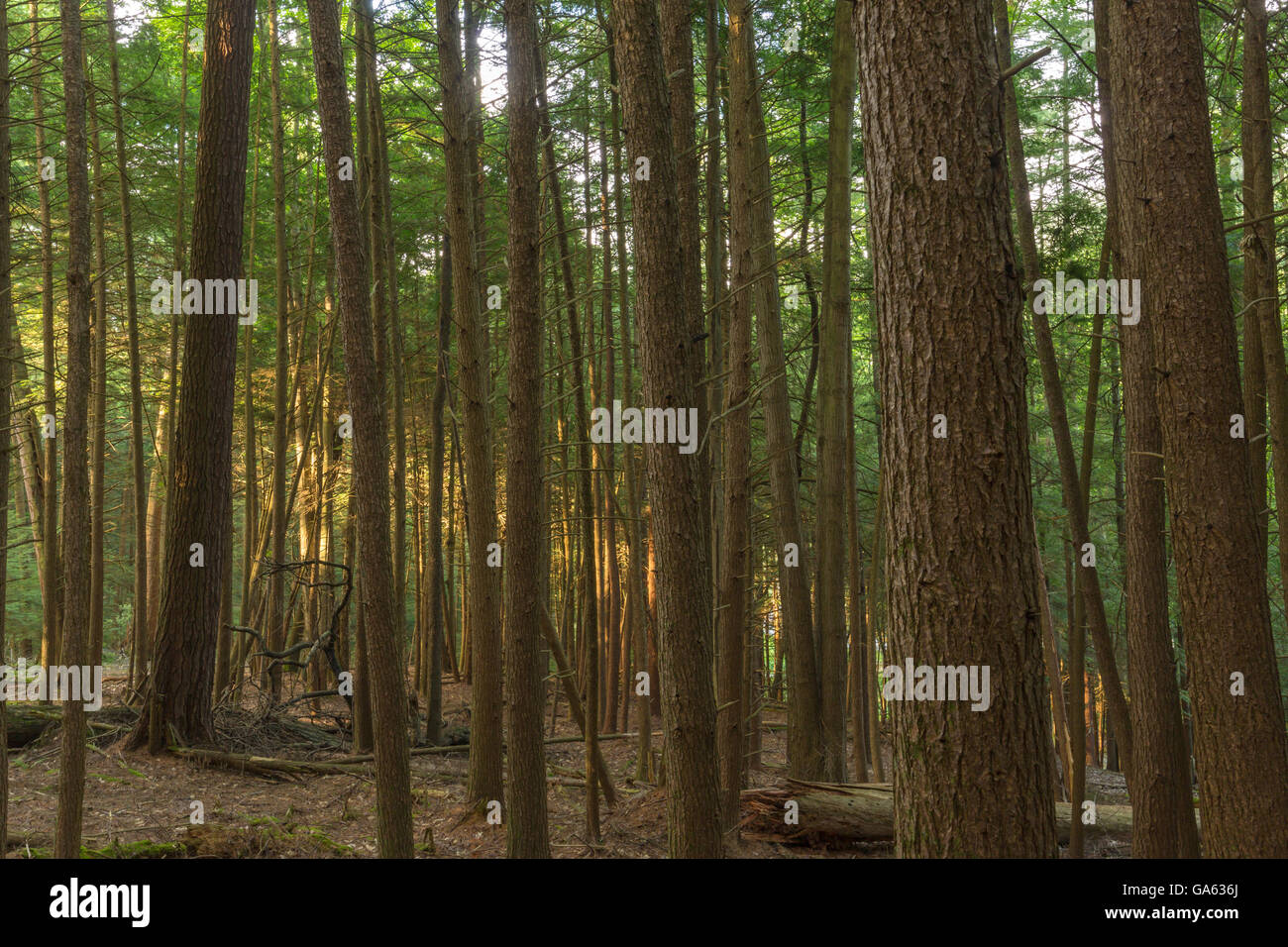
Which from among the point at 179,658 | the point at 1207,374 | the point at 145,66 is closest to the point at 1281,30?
the point at 1207,374

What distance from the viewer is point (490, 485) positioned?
22.1ft

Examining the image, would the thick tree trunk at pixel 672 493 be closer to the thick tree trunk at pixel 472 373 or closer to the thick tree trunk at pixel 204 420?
the thick tree trunk at pixel 472 373

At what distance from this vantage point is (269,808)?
23.8 ft

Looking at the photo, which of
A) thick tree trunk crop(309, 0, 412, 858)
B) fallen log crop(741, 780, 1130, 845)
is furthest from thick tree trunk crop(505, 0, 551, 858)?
fallen log crop(741, 780, 1130, 845)

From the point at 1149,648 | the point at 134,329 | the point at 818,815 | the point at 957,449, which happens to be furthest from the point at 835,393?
the point at 134,329

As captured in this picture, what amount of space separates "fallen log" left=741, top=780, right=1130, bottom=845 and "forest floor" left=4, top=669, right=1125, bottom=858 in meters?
0.12

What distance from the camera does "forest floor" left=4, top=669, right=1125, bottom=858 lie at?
6.01m

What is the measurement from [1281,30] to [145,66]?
38.8 ft

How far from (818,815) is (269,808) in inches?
180

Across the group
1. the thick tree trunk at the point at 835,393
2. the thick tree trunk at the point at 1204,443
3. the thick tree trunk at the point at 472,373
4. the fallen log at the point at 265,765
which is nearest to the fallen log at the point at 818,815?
the thick tree trunk at the point at 835,393

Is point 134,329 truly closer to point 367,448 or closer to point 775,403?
point 367,448

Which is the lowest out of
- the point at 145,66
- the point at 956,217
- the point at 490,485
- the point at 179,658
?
the point at 179,658
